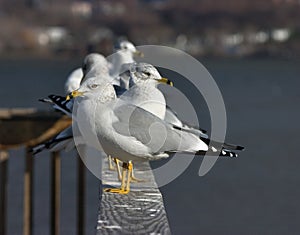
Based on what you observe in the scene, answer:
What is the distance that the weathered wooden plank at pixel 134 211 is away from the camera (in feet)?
13.8

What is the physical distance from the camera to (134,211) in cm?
467

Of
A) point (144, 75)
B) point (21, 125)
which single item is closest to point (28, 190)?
point (21, 125)

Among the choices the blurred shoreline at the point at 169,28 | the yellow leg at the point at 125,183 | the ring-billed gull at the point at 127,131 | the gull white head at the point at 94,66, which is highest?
the blurred shoreline at the point at 169,28

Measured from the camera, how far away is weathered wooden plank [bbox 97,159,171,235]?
4.20 m

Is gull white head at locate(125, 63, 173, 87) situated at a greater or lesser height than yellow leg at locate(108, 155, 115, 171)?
greater

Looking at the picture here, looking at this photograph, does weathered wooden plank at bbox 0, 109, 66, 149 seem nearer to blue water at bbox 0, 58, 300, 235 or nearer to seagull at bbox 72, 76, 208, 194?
seagull at bbox 72, 76, 208, 194

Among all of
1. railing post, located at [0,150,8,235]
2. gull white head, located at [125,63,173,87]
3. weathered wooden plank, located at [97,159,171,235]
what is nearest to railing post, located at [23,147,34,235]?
railing post, located at [0,150,8,235]

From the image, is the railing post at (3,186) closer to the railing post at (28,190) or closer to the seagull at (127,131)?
the railing post at (28,190)

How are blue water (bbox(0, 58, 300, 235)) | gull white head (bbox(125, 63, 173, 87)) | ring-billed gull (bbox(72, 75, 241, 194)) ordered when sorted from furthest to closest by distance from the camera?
blue water (bbox(0, 58, 300, 235)) → gull white head (bbox(125, 63, 173, 87)) → ring-billed gull (bbox(72, 75, 241, 194))

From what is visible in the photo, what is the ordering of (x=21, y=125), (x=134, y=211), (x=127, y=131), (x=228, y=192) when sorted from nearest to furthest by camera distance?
(x=134, y=211), (x=127, y=131), (x=21, y=125), (x=228, y=192)

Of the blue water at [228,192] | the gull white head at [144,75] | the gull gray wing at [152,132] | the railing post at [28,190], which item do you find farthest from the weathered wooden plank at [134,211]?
the blue water at [228,192]

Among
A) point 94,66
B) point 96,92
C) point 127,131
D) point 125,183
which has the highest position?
point 94,66

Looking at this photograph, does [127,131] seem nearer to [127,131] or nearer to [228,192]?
[127,131]

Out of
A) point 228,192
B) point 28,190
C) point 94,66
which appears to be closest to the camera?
point 94,66
